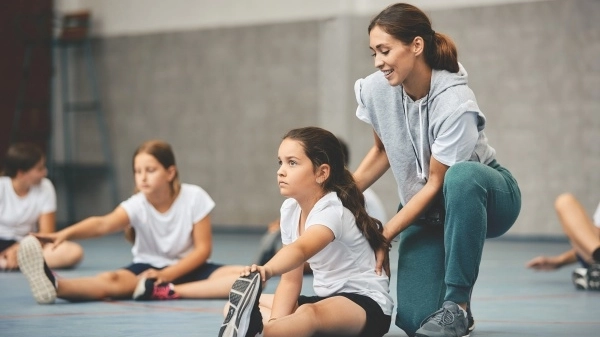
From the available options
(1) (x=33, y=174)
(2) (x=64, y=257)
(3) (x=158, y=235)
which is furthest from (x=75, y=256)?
(3) (x=158, y=235)

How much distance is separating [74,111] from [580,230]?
6.71 meters

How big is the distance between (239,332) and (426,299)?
2.48 feet

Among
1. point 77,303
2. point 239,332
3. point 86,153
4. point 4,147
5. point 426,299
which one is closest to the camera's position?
point 239,332

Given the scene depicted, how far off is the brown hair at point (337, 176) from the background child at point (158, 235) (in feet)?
4.02

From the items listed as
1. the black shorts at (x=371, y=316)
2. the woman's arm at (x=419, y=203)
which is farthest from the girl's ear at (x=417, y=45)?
the black shorts at (x=371, y=316)

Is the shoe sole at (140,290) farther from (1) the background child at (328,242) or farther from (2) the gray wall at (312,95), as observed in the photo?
(2) the gray wall at (312,95)

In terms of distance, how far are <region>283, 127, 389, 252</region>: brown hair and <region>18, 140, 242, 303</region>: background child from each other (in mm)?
1224

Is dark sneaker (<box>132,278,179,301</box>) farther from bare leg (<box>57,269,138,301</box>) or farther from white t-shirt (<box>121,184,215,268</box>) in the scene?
white t-shirt (<box>121,184,215,268</box>)

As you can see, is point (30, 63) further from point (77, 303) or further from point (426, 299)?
point (426, 299)

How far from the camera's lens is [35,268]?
3.45 meters

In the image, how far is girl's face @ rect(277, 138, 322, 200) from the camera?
8.43ft

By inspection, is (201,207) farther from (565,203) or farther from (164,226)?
(565,203)

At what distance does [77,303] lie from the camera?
11.8 feet

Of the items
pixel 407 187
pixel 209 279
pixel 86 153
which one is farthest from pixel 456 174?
pixel 86 153
